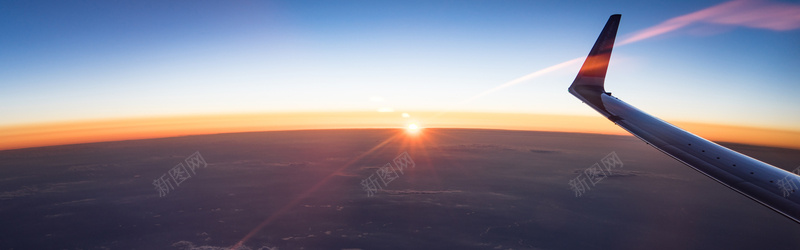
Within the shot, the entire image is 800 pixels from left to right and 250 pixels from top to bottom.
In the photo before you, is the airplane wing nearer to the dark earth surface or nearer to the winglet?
the winglet

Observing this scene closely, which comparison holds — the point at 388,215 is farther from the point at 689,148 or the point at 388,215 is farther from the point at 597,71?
the point at 689,148

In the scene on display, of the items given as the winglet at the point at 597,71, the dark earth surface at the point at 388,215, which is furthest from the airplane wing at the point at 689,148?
the dark earth surface at the point at 388,215

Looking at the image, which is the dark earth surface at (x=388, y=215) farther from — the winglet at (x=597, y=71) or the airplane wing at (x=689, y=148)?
the airplane wing at (x=689, y=148)

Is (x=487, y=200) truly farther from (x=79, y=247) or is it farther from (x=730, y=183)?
(x=79, y=247)

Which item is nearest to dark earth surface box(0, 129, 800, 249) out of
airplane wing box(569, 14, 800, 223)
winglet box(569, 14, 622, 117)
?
winglet box(569, 14, 622, 117)

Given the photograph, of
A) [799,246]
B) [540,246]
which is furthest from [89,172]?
[799,246]

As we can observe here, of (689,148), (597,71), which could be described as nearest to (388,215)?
(597,71)

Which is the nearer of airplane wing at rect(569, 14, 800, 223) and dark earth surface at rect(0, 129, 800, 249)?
airplane wing at rect(569, 14, 800, 223)

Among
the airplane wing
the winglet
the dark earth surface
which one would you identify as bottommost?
the dark earth surface
